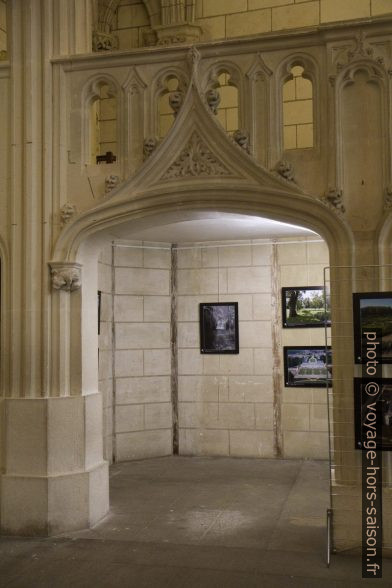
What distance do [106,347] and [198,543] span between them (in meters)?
3.78

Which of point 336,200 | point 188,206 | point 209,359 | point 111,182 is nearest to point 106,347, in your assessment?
point 209,359

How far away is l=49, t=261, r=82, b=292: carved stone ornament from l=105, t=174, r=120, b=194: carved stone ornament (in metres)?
0.78

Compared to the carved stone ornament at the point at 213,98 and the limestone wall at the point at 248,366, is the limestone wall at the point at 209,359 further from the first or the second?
the carved stone ornament at the point at 213,98

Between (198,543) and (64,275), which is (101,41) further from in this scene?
(198,543)

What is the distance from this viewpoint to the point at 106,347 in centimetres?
923

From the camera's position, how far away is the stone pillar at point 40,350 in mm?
6332

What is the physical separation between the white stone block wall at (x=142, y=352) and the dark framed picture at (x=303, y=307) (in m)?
1.69

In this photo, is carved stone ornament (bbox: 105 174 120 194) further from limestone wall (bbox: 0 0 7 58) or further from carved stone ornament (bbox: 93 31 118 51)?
carved stone ornament (bbox: 93 31 118 51)

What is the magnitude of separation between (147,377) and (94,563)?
4.23 meters

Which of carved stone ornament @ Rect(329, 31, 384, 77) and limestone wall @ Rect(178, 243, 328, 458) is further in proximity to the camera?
limestone wall @ Rect(178, 243, 328, 458)

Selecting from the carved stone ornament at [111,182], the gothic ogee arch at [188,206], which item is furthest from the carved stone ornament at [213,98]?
the carved stone ornament at [111,182]

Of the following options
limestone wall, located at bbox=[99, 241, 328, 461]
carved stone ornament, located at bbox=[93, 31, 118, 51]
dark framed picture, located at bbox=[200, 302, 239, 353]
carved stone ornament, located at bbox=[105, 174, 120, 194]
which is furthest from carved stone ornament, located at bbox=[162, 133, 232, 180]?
carved stone ornament, located at bbox=[93, 31, 118, 51]

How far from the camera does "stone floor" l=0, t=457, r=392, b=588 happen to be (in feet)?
16.9

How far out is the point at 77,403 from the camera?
647 centimetres
